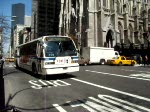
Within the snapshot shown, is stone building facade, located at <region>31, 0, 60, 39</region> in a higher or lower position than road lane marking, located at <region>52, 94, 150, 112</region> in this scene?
higher

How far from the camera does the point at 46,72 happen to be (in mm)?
13031

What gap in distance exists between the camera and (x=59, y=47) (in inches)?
531

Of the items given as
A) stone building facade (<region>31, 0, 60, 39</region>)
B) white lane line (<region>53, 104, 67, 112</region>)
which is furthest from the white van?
stone building facade (<region>31, 0, 60, 39</region>)

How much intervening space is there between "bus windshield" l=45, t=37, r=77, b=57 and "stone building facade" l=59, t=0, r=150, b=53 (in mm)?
36510

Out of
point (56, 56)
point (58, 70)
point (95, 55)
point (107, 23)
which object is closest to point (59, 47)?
point (56, 56)

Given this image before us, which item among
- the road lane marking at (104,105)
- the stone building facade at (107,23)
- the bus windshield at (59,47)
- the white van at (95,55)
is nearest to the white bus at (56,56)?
the bus windshield at (59,47)

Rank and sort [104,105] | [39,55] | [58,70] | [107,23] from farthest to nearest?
[107,23] < [39,55] < [58,70] < [104,105]

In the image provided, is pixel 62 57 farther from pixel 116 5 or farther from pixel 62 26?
pixel 62 26

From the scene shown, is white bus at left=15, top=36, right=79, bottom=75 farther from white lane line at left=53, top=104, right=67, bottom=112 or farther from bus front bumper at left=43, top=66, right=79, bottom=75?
white lane line at left=53, top=104, right=67, bottom=112

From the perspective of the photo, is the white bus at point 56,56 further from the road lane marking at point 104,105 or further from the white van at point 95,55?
the white van at point 95,55

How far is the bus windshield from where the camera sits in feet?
43.3

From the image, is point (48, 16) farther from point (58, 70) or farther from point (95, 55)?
point (58, 70)

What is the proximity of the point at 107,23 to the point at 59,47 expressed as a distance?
4066 centimetres

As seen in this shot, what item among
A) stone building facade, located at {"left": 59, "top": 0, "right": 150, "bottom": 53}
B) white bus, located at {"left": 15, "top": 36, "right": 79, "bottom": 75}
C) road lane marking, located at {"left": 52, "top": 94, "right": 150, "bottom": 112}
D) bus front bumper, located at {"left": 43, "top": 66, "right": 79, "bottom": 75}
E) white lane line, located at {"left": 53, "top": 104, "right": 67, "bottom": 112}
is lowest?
white lane line, located at {"left": 53, "top": 104, "right": 67, "bottom": 112}
